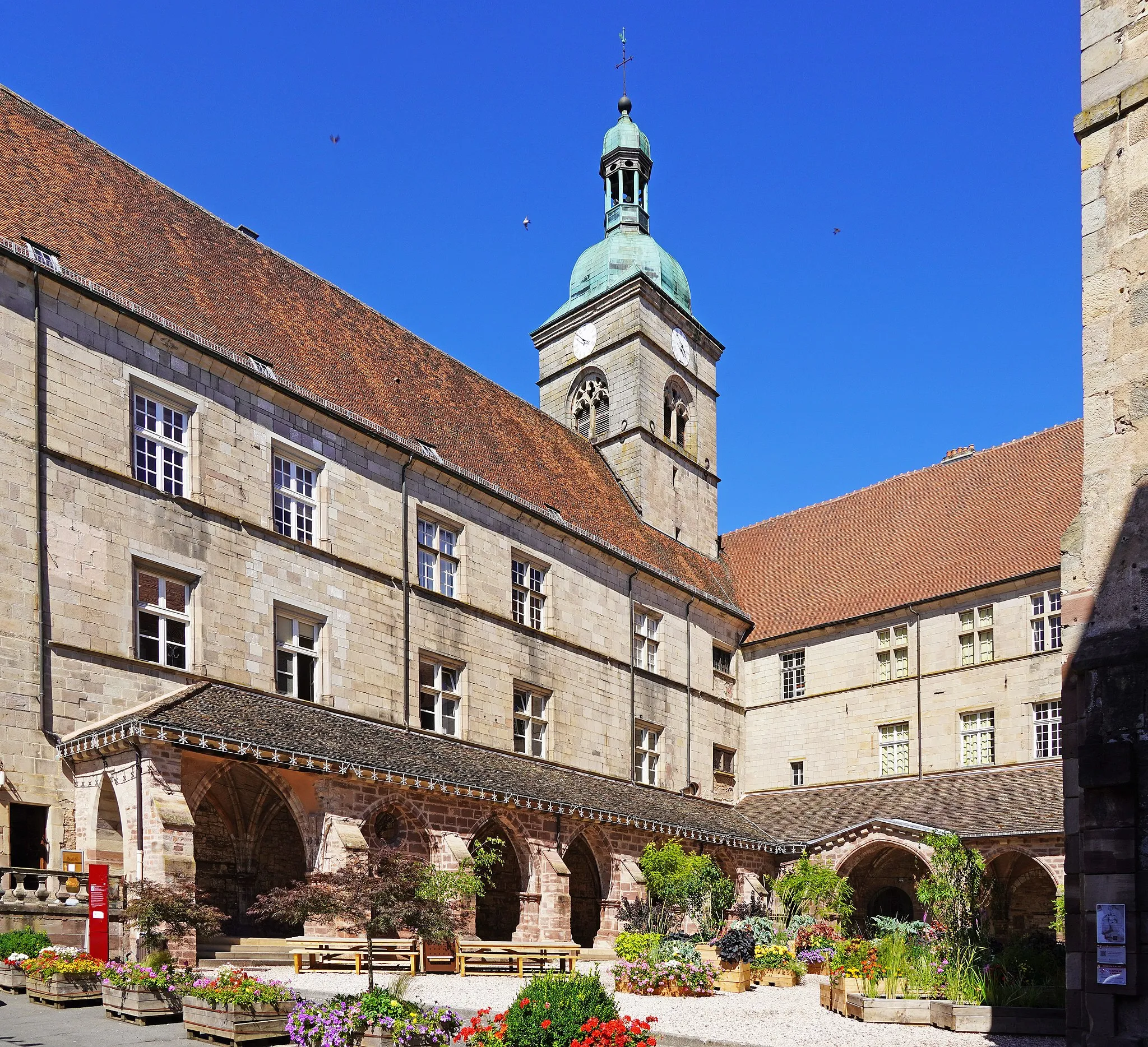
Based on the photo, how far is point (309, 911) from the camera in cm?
1401

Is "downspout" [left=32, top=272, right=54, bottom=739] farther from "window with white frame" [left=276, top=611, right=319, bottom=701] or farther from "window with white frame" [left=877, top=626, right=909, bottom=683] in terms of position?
"window with white frame" [left=877, top=626, right=909, bottom=683]

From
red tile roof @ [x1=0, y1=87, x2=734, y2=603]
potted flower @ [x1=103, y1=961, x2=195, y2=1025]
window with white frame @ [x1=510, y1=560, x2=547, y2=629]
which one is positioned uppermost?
red tile roof @ [x1=0, y1=87, x2=734, y2=603]

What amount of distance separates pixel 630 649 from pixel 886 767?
7.06 m

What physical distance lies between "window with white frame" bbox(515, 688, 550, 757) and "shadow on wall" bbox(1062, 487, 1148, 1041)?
671 inches

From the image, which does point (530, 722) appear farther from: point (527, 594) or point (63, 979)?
point (63, 979)

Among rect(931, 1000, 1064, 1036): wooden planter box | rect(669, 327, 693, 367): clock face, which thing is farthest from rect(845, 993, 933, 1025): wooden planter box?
rect(669, 327, 693, 367): clock face

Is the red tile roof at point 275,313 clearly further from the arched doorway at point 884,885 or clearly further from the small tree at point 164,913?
the small tree at point 164,913

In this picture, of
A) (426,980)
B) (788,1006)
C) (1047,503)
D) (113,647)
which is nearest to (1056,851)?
(1047,503)

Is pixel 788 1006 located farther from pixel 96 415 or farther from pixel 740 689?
pixel 740 689

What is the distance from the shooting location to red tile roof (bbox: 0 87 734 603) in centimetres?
2041

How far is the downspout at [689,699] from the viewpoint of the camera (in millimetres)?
30578

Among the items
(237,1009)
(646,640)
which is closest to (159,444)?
(237,1009)

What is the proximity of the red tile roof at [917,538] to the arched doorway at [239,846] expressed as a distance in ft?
52.5

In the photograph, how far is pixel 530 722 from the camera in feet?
85.5
